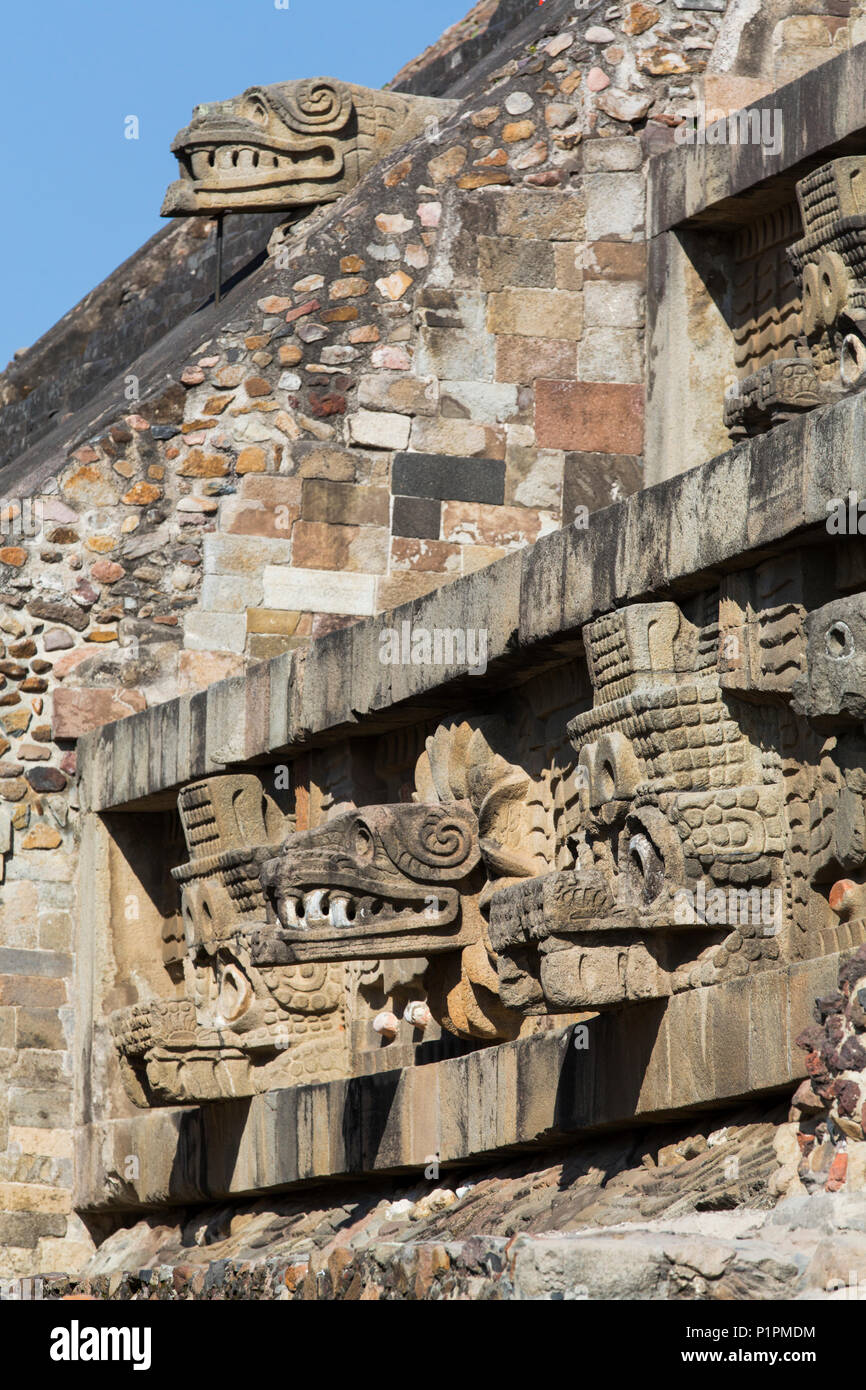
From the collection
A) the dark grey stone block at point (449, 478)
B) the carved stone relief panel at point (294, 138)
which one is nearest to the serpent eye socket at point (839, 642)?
the dark grey stone block at point (449, 478)

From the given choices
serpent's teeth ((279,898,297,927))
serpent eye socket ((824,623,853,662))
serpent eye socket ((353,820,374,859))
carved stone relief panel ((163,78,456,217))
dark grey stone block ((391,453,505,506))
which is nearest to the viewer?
serpent eye socket ((824,623,853,662))

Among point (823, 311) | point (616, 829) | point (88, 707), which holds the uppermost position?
point (823, 311)

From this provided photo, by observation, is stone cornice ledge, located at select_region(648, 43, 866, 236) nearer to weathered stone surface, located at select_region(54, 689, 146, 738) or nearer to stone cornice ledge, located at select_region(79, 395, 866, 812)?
stone cornice ledge, located at select_region(79, 395, 866, 812)

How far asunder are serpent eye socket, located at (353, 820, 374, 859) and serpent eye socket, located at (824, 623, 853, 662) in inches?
96.1

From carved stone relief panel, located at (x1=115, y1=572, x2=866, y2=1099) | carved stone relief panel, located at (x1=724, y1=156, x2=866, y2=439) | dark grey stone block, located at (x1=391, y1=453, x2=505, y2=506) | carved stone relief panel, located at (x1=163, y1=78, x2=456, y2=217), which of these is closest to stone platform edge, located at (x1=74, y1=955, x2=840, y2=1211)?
carved stone relief panel, located at (x1=115, y1=572, x2=866, y2=1099)

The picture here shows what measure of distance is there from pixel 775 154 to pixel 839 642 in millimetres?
4273

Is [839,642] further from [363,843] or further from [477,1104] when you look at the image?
[477,1104]

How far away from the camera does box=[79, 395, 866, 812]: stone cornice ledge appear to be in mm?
8492

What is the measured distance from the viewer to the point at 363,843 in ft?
33.5

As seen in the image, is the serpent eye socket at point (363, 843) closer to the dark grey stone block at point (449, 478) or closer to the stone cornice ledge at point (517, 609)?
the stone cornice ledge at point (517, 609)

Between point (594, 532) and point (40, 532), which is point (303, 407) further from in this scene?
point (594, 532)

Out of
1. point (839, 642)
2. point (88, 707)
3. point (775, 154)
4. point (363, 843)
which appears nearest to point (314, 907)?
point (363, 843)

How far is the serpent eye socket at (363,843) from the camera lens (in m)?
10.2

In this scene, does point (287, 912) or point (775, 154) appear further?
point (775, 154)
